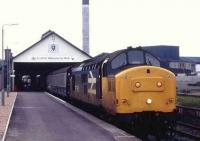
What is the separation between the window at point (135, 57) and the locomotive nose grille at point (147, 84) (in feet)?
5.56

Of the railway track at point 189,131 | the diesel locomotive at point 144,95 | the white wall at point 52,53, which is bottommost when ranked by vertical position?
the railway track at point 189,131

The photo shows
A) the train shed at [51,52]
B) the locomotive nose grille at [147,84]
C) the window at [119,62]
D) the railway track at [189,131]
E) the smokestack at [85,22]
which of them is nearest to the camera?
the locomotive nose grille at [147,84]

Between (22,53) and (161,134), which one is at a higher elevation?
(22,53)

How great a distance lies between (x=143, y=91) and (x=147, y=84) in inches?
11.5

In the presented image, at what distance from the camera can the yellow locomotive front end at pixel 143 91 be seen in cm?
1814

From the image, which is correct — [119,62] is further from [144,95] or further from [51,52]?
[51,52]

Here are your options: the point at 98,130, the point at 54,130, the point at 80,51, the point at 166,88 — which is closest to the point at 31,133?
the point at 54,130

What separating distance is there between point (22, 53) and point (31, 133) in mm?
48200

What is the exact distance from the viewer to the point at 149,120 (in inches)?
713

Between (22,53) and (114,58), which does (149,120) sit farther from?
(22,53)

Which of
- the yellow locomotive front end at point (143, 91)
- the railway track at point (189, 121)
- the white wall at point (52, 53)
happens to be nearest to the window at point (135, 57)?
the yellow locomotive front end at point (143, 91)

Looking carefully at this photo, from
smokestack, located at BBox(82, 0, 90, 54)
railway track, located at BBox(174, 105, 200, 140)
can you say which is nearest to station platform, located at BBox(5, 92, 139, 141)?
railway track, located at BBox(174, 105, 200, 140)

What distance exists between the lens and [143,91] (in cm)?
1823

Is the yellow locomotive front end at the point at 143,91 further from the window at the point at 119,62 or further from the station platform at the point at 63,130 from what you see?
the window at the point at 119,62
